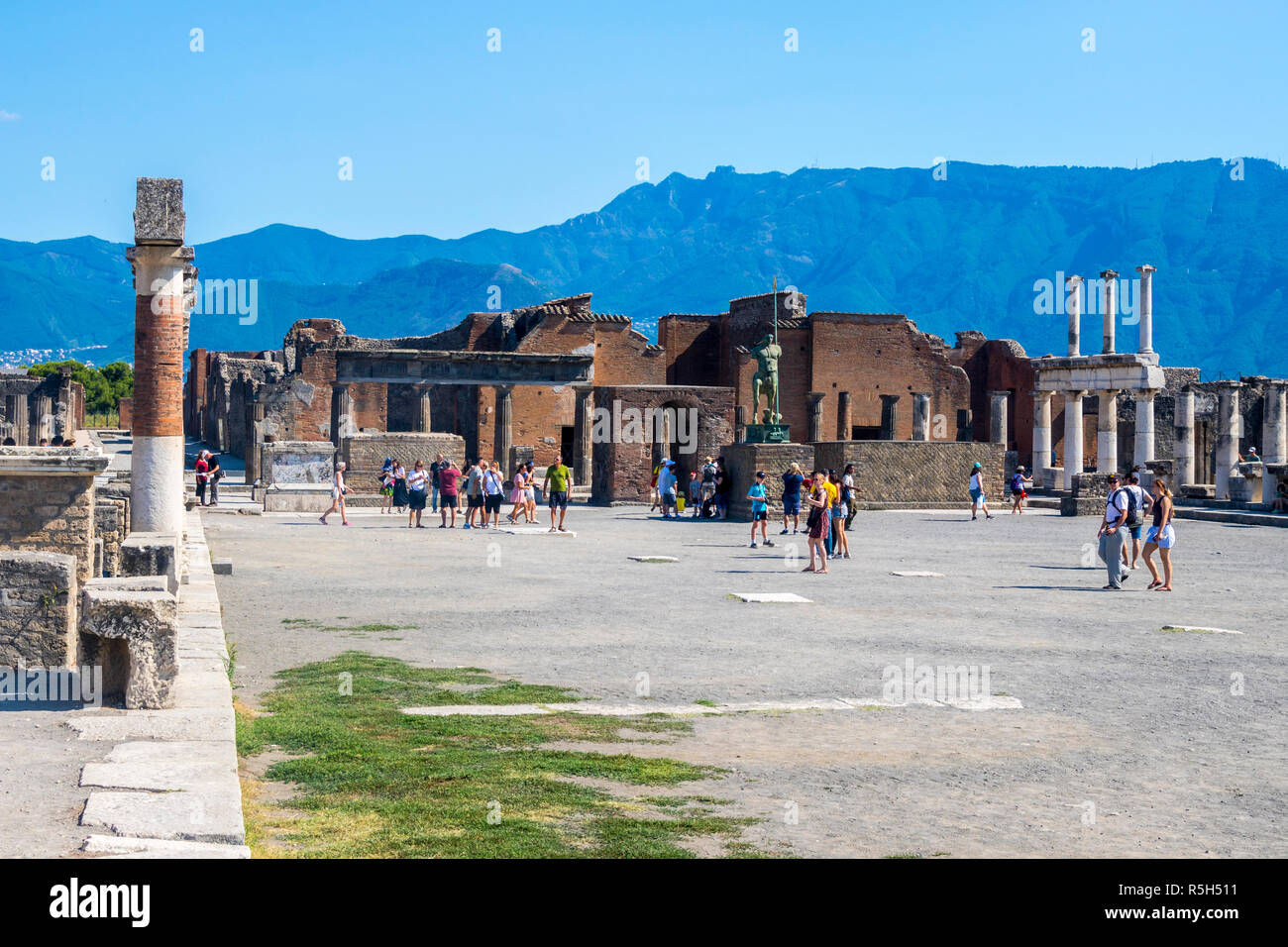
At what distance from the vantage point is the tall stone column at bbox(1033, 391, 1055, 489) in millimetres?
45625

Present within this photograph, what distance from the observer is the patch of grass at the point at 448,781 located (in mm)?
5039

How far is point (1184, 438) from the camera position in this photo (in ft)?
139

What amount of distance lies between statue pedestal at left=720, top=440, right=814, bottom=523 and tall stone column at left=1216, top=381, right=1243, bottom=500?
13.6 m

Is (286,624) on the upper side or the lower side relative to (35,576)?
lower

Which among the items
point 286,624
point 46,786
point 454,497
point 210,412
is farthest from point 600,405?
point 210,412

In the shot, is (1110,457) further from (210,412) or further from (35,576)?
(210,412)

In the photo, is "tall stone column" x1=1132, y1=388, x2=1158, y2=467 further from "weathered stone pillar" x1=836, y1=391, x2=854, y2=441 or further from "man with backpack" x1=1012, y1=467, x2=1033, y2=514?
"weathered stone pillar" x1=836, y1=391, x2=854, y2=441

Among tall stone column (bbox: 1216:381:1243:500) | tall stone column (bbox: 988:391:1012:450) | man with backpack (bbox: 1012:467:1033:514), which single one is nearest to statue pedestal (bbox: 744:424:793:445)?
man with backpack (bbox: 1012:467:1033:514)

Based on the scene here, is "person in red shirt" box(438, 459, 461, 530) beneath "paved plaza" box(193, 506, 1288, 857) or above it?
above

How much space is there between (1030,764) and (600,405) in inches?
1248

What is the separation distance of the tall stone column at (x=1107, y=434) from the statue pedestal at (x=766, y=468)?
615 inches

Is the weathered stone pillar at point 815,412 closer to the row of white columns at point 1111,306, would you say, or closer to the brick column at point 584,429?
the row of white columns at point 1111,306
